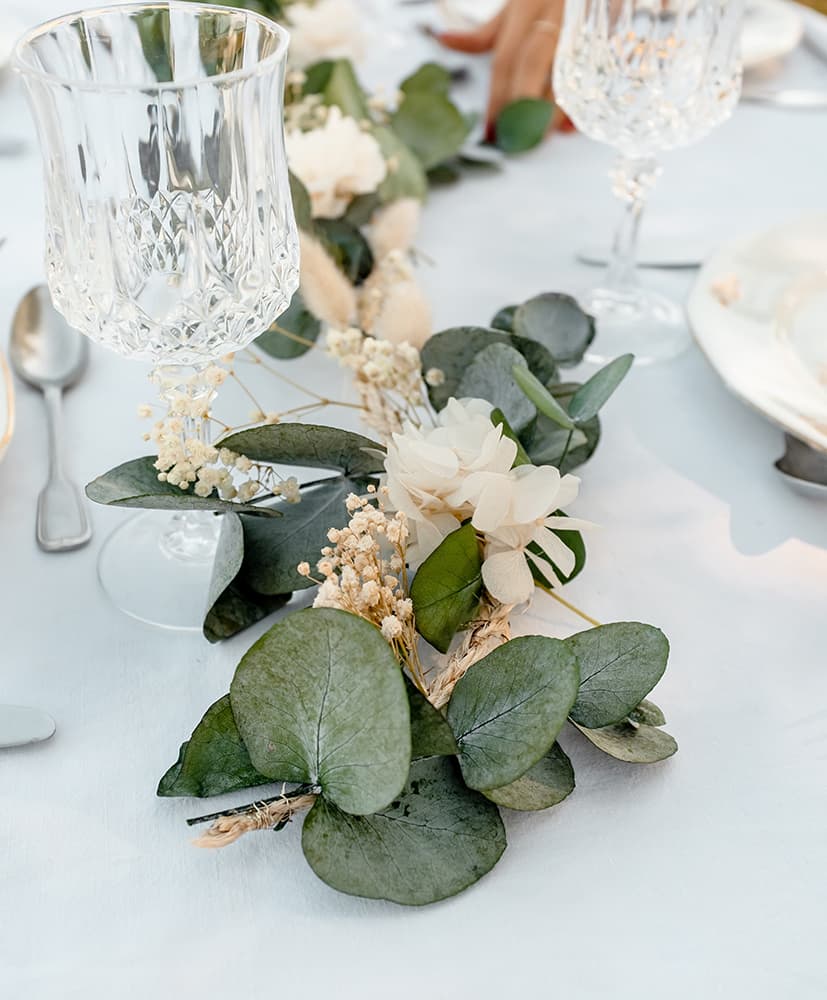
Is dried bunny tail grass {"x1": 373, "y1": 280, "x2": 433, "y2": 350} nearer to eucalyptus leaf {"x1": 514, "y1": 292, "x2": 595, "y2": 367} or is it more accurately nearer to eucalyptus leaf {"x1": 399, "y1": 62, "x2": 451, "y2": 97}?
eucalyptus leaf {"x1": 514, "y1": 292, "x2": 595, "y2": 367}

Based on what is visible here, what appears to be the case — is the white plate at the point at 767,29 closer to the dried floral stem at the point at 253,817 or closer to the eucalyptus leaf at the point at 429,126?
the eucalyptus leaf at the point at 429,126

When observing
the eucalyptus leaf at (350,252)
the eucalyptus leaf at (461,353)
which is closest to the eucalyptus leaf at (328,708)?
the eucalyptus leaf at (461,353)

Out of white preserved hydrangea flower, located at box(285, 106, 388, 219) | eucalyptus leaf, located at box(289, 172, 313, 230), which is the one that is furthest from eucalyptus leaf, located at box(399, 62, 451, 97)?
eucalyptus leaf, located at box(289, 172, 313, 230)

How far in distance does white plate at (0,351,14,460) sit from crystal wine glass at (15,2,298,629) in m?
0.08

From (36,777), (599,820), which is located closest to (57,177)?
(36,777)

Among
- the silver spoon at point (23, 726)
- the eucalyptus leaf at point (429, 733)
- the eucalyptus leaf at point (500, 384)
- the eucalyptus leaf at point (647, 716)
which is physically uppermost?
the eucalyptus leaf at point (500, 384)

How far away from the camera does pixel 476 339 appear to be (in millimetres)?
608

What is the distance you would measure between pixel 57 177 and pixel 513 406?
242mm

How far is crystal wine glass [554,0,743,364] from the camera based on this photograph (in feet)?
2.45

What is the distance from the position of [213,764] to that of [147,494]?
0.13 metres

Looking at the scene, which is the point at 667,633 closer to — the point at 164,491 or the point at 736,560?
the point at 736,560

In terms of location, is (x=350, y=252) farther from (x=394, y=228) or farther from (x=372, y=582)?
(x=372, y=582)

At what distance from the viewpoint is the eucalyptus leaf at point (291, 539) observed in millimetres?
505

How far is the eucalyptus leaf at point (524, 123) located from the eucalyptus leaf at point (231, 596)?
2.25 feet
